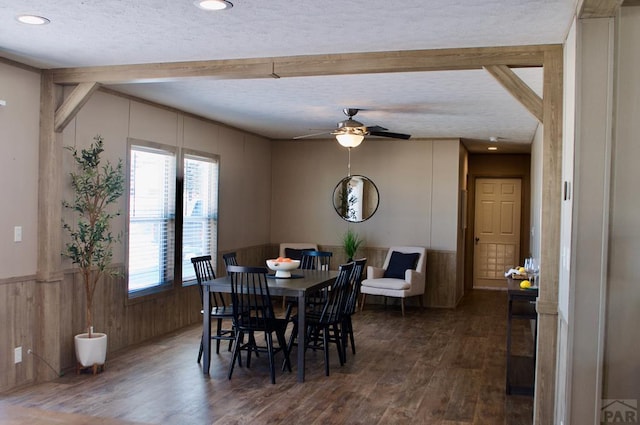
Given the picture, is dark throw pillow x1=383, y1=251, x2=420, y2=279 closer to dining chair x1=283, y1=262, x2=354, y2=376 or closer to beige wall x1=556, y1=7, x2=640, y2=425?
dining chair x1=283, y1=262, x2=354, y2=376

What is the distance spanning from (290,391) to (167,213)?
276cm

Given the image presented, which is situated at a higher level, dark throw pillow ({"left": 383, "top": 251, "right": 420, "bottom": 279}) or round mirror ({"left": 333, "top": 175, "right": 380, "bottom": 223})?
round mirror ({"left": 333, "top": 175, "right": 380, "bottom": 223})

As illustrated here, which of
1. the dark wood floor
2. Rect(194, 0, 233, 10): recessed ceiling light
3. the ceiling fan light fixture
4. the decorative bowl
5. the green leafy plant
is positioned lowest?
the dark wood floor

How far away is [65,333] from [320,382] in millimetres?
2165

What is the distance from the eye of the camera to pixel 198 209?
23.9 ft

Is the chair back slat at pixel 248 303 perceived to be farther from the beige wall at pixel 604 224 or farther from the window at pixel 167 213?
the beige wall at pixel 604 224

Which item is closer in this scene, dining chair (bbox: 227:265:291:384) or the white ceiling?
the white ceiling

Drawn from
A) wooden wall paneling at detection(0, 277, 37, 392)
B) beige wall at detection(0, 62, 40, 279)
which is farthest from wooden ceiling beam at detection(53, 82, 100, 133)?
wooden wall paneling at detection(0, 277, 37, 392)

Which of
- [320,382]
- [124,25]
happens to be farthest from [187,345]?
[124,25]

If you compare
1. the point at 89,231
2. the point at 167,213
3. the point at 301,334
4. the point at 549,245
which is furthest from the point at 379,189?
the point at 549,245

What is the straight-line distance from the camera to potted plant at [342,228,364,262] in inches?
358

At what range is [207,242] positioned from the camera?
24.7 ft

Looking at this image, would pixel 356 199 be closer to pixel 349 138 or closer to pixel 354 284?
pixel 349 138

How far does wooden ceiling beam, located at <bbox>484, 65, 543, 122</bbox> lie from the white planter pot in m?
3.72
